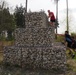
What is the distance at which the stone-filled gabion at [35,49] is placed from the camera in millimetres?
9680

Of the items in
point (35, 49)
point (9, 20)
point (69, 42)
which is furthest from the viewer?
point (9, 20)

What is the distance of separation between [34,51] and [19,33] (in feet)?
3.18

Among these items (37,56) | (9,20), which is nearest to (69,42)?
(37,56)

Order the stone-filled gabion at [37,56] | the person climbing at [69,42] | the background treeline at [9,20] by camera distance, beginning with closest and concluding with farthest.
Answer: the stone-filled gabion at [37,56] < the person climbing at [69,42] < the background treeline at [9,20]

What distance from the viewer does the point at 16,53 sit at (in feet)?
32.8

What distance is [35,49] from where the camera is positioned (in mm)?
9758

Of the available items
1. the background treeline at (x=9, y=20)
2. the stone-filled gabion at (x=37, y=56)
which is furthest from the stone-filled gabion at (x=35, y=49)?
the background treeline at (x=9, y=20)

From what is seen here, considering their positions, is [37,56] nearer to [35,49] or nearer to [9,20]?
[35,49]

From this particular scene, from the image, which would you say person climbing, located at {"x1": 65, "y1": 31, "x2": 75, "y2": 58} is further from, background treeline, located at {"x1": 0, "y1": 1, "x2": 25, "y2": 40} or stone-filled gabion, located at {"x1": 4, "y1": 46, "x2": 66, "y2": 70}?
background treeline, located at {"x1": 0, "y1": 1, "x2": 25, "y2": 40}

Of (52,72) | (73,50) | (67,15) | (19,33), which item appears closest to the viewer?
(52,72)

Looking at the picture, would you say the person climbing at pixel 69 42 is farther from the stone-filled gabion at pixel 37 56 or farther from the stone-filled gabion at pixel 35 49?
the stone-filled gabion at pixel 37 56

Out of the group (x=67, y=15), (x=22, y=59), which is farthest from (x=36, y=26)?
(x=67, y=15)

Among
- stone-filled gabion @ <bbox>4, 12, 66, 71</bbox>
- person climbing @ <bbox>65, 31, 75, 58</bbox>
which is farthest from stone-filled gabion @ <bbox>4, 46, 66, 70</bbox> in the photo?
person climbing @ <bbox>65, 31, 75, 58</bbox>

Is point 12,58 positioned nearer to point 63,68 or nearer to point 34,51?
point 34,51
